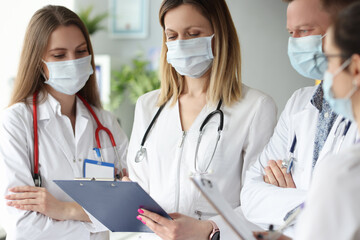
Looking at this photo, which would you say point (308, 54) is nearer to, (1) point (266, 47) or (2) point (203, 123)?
(2) point (203, 123)

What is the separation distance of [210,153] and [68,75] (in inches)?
33.5

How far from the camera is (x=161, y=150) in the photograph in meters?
1.83

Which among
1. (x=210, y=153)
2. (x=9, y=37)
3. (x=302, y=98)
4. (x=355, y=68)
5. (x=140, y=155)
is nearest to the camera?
(x=355, y=68)

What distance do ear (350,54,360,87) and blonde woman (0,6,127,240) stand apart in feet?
4.38

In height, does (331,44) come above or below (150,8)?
below

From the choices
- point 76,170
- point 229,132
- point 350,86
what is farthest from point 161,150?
point 350,86

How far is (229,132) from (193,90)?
0.30 meters

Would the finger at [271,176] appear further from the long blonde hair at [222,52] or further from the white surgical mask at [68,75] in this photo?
the white surgical mask at [68,75]

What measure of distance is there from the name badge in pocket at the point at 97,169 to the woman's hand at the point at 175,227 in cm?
52

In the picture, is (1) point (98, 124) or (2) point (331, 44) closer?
(2) point (331, 44)

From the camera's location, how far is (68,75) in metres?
2.05

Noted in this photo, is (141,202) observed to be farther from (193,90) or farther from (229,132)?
(193,90)

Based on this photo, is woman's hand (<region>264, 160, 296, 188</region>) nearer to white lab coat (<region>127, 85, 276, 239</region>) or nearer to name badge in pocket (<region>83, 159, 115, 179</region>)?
white lab coat (<region>127, 85, 276, 239</region>)

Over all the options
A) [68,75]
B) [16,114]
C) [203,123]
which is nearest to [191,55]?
[203,123]
